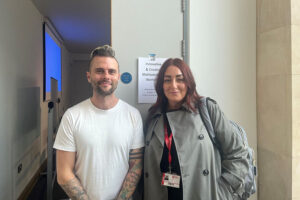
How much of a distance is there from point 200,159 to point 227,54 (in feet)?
3.22

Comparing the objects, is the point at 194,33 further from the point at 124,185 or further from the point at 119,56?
the point at 124,185

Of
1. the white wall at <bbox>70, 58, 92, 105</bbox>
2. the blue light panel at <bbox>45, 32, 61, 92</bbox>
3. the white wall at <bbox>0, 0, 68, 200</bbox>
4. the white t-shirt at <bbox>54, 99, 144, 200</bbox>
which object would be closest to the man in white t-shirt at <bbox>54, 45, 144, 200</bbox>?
the white t-shirt at <bbox>54, 99, 144, 200</bbox>

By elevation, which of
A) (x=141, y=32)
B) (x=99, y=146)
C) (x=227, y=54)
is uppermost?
(x=141, y=32)

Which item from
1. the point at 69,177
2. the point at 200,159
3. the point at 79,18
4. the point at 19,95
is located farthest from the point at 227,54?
the point at 79,18

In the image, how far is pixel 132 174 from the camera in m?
1.28

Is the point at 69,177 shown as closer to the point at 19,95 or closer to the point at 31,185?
the point at 19,95

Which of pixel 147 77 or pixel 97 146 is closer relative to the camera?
pixel 97 146

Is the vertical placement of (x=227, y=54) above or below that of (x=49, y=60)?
below

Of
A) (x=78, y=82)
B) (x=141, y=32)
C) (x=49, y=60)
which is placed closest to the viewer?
(x=141, y=32)

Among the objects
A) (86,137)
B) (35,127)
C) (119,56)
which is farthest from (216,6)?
(35,127)

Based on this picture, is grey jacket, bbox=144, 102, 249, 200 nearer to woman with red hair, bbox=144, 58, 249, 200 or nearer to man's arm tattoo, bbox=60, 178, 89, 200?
woman with red hair, bbox=144, 58, 249, 200

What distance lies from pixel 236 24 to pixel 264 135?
0.97 m

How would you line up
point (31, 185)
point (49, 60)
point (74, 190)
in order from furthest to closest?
point (49, 60) < point (31, 185) < point (74, 190)

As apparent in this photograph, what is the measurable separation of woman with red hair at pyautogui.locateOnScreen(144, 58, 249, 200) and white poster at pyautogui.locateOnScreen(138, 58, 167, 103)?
32cm
